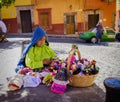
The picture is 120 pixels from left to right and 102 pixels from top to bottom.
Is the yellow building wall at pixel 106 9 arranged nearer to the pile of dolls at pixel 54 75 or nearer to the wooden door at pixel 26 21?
the wooden door at pixel 26 21

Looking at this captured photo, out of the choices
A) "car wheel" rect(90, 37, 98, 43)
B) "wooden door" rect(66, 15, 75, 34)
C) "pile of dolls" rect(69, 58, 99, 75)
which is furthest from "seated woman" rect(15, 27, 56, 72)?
"wooden door" rect(66, 15, 75, 34)

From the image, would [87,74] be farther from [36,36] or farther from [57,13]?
[57,13]

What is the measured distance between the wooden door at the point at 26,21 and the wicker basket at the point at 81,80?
21390 millimetres

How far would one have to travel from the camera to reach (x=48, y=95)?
→ 5184 mm

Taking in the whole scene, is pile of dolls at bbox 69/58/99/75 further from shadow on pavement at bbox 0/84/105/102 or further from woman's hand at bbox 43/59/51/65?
woman's hand at bbox 43/59/51/65

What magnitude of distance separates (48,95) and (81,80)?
0.80 m

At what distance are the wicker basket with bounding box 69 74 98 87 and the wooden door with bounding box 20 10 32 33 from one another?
2139 centimetres

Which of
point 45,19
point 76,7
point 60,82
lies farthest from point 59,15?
point 60,82

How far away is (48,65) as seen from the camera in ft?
20.1

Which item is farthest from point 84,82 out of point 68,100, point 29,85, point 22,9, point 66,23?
point 22,9

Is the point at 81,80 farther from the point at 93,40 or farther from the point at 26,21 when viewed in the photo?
the point at 26,21

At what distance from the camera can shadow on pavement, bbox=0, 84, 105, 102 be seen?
16.5 ft

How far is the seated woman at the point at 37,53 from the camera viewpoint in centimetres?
580

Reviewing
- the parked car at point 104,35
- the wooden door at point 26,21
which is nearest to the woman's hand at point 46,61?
the parked car at point 104,35
